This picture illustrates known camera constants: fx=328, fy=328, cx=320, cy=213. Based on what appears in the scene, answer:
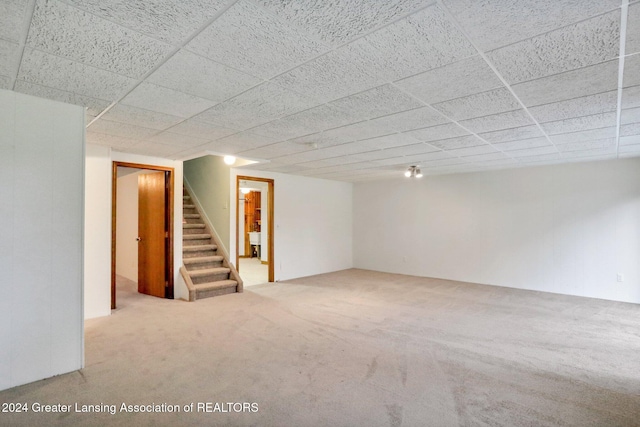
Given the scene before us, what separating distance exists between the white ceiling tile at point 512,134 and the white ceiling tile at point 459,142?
0.11m

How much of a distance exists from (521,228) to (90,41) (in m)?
6.72

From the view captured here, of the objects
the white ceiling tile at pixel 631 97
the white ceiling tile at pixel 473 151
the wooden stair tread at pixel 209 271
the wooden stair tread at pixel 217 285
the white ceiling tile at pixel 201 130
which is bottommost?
the wooden stair tread at pixel 217 285

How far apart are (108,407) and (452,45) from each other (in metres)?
3.17

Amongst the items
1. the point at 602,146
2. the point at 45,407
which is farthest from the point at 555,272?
the point at 45,407

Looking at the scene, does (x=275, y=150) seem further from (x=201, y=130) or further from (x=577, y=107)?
(x=577, y=107)

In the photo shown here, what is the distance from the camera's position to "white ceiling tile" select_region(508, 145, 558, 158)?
14.4 ft

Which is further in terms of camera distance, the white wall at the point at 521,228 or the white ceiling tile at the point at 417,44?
the white wall at the point at 521,228

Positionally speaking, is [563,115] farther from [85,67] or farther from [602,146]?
[85,67]

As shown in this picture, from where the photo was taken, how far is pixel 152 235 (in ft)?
18.5

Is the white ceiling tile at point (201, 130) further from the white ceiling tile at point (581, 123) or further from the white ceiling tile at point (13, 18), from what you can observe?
the white ceiling tile at point (581, 123)

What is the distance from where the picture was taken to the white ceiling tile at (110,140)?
3.80 meters

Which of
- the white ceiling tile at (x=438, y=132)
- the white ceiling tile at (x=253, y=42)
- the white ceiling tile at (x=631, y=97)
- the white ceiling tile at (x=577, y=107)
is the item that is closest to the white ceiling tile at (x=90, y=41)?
the white ceiling tile at (x=253, y=42)

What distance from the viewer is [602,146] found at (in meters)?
4.27

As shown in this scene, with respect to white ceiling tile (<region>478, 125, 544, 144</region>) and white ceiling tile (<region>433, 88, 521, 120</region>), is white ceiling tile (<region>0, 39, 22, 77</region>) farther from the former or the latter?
white ceiling tile (<region>478, 125, 544, 144</region>)
